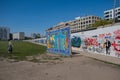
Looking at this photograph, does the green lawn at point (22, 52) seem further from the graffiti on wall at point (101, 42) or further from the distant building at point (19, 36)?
the distant building at point (19, 36)

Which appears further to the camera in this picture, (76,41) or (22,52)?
(76,41)

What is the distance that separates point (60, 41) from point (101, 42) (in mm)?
4878

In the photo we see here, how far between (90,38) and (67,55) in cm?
619

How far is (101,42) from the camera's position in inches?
744

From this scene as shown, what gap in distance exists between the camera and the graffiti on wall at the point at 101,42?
16.0 metres

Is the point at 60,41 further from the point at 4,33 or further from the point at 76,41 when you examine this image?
the point at 4,33

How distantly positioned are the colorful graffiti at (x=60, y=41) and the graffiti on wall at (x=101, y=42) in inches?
173

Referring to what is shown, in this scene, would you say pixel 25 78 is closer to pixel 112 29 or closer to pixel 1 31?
pixel 112 29

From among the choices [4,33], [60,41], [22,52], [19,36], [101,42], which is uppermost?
[4,33]

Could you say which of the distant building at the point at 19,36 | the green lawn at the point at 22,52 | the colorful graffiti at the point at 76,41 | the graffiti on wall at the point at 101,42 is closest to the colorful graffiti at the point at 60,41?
the green lawn at the point at 22,52

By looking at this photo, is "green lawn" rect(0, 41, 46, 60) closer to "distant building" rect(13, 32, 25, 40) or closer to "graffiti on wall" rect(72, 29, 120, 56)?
"graffiti on wall" rect(72, 29, 120, 56)

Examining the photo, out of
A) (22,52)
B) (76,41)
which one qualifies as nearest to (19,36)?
(76,41)

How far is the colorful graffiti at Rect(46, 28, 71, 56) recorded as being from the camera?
17.2 meters

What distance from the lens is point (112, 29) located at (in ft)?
55.3
